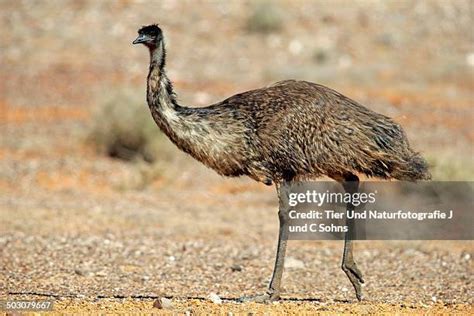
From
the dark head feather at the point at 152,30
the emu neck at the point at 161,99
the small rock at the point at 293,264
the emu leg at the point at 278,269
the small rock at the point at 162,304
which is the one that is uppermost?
the dark head feather at the point at 152,30

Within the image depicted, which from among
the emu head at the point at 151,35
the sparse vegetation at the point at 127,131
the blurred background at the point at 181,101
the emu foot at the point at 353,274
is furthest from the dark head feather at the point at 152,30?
the sparse vegetation at the point at 127,131

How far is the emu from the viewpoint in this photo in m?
7.85

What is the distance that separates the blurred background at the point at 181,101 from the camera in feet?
34.3

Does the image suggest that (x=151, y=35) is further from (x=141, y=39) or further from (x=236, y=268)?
(x=236, y=268)

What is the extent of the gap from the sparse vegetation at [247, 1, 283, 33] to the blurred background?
70 mm

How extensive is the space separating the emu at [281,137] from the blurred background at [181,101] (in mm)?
1141

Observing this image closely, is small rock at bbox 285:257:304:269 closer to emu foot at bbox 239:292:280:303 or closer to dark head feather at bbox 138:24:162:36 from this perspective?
emu foot at bbox 239:292:280:303

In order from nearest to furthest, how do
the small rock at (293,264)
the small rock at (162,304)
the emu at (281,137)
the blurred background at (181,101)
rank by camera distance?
the small rock at (162,304) → the emu at (281,137) → the small rock at (293,264) → the blurred background at (181,101)

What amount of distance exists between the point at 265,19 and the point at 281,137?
80.8 ft

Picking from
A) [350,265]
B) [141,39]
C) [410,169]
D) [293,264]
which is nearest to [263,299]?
[350,265]

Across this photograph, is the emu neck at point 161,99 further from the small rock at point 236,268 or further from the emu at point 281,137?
the small rock at point 236,268

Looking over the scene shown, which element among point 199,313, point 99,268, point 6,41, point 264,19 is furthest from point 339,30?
point 199,313

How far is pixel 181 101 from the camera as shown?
1533 cm

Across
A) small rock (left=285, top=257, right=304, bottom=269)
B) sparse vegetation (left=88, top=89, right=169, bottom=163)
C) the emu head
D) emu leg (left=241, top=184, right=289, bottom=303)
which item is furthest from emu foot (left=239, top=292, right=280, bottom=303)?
sparse vegetation (left=88, top=89, right=169, bottom=163)
